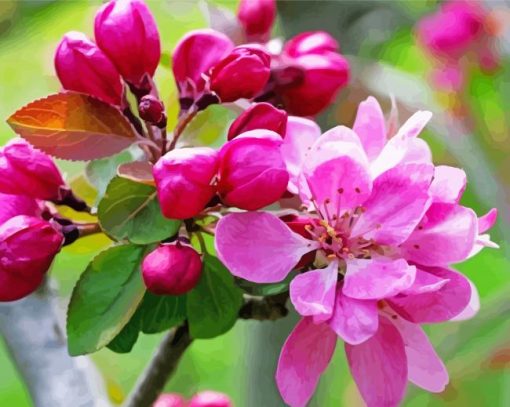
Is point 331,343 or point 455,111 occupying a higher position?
point 331,343

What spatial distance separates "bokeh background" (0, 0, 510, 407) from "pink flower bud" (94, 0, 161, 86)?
0.09 m

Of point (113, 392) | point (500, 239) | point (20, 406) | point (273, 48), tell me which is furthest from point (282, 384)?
point (20, 406)

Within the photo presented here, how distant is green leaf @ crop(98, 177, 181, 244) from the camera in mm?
717

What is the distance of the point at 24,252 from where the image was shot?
0.69 metres

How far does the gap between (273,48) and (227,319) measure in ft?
1.09

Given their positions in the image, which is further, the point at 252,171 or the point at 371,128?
the point at 371,128

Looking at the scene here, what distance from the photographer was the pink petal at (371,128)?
761 mm

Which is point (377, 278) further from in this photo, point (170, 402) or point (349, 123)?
point (349, 123)

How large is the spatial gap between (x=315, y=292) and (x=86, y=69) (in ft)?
0.88

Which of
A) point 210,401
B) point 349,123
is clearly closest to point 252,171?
point 210,401

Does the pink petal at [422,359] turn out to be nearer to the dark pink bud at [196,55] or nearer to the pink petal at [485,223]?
the pink petal at [485,223]

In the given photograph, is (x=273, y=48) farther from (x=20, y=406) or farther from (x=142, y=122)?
(x=20, y=406)

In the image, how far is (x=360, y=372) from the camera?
0.70m

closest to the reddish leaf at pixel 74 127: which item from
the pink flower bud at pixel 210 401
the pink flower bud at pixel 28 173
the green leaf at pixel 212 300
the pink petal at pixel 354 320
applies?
the pink flower bud at pixel 28 173
